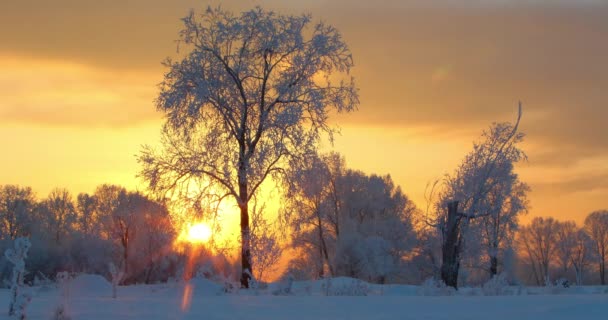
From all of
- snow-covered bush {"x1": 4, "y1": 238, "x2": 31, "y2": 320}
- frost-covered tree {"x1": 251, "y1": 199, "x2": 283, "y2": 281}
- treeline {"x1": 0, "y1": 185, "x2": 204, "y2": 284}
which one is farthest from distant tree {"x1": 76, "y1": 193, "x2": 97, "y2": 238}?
snow-covered bush {"x1": 4, "y1": 238, "x2": 31, "y2": 320}

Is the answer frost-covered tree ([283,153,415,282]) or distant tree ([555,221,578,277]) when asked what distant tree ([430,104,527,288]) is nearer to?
frost-covered tree ([283,153,415,282])

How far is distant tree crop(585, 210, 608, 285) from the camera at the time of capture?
189 feet

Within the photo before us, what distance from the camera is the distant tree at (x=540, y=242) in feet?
198

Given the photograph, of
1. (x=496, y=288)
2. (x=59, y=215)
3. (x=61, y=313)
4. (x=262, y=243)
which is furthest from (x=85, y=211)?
(x=61, y=313)

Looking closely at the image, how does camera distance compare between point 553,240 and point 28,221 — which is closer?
point 28,221

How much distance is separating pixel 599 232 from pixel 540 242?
5370 millimetres

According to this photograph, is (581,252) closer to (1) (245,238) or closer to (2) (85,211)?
(2) (85,211)

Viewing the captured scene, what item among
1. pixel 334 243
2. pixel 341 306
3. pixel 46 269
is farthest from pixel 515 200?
pixel 46 269

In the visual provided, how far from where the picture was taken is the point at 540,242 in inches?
2422

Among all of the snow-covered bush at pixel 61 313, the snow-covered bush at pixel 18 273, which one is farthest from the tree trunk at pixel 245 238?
the snow-covered bush at pixel 61 313

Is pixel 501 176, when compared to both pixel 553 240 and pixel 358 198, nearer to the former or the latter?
pixel 358 198

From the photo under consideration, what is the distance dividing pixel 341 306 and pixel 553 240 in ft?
184

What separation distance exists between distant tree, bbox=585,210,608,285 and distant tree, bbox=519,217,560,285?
115 inches

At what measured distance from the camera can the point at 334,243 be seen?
46.4 m
